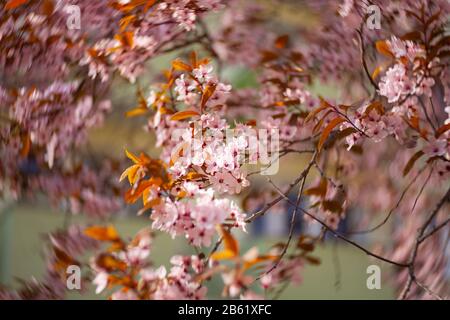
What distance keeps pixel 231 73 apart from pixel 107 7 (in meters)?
3.66

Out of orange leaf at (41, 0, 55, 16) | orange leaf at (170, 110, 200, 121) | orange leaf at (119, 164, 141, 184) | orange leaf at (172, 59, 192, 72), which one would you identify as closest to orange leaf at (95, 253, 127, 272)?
orange leaf at (119, 164, 141, 184)

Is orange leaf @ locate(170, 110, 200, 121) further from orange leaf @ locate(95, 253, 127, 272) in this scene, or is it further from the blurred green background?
the blurred green background

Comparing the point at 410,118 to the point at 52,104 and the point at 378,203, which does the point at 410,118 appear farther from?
the point at 378,203

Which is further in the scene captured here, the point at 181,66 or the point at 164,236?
the point at 164,236

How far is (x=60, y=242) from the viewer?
193 cm

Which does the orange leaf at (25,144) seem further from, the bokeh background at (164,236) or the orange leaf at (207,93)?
the bokeh background at (164,236)

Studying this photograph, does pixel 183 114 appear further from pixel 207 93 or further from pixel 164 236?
pixel 164 236

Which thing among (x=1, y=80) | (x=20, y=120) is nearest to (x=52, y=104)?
(x=20, y=120)

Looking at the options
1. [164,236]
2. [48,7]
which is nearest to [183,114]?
[48,7]

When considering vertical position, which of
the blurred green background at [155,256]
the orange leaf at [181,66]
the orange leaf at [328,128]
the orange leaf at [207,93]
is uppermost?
the orange leaf at [181,66]

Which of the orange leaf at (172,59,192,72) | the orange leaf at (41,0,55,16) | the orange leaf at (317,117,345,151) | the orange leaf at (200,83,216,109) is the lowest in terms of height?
the orange leaf at (317,117,345,151)

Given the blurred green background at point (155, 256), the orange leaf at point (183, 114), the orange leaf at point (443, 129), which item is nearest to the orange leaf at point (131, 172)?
the orange leaf at point (183, 114)

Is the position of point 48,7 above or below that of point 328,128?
above

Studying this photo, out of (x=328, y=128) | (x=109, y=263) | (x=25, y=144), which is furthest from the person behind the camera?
(x=25, y=144)
